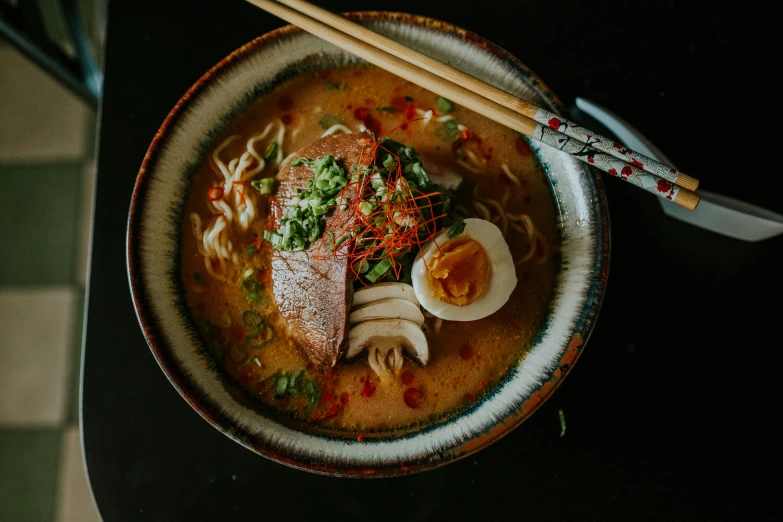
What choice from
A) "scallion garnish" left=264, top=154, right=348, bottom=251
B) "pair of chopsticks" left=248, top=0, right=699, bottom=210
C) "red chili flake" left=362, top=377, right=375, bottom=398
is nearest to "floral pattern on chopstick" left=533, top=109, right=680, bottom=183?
"pair of chopsticks" left=248, top=0, right=699, bottom=210

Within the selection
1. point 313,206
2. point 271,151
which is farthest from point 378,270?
point 271,151

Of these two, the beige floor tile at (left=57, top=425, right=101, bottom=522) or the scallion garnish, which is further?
the beige floor tile at (left=57, top=425, right=101, bottom=522)

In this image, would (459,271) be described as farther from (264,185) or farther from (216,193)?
(216,193)

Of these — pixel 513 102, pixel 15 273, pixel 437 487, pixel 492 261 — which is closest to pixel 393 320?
pixel 492 261

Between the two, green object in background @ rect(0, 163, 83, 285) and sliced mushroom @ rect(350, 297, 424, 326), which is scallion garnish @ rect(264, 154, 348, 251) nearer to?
sliced mushroom @ rect(350, 297, 424, 326)

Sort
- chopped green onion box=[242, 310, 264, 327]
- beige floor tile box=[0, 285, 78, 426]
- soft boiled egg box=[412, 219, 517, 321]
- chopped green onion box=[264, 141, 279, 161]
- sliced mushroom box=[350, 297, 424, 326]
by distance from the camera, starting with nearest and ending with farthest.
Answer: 1. soft boiled egg box=[412, 219, 517, 321]
2. sliced mushroom box=[350, 297, 424, 326]
3. chopped green onion box=[242, 310, 264, 327]
4. chopped green onion box=[264, 141, 279, 161]
5. beige floor tile box=[0, 285, 78, 426]

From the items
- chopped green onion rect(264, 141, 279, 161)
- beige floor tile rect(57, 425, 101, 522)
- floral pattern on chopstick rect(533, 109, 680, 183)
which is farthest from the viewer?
beige floor tile rect(57, 425, 101, 522)
